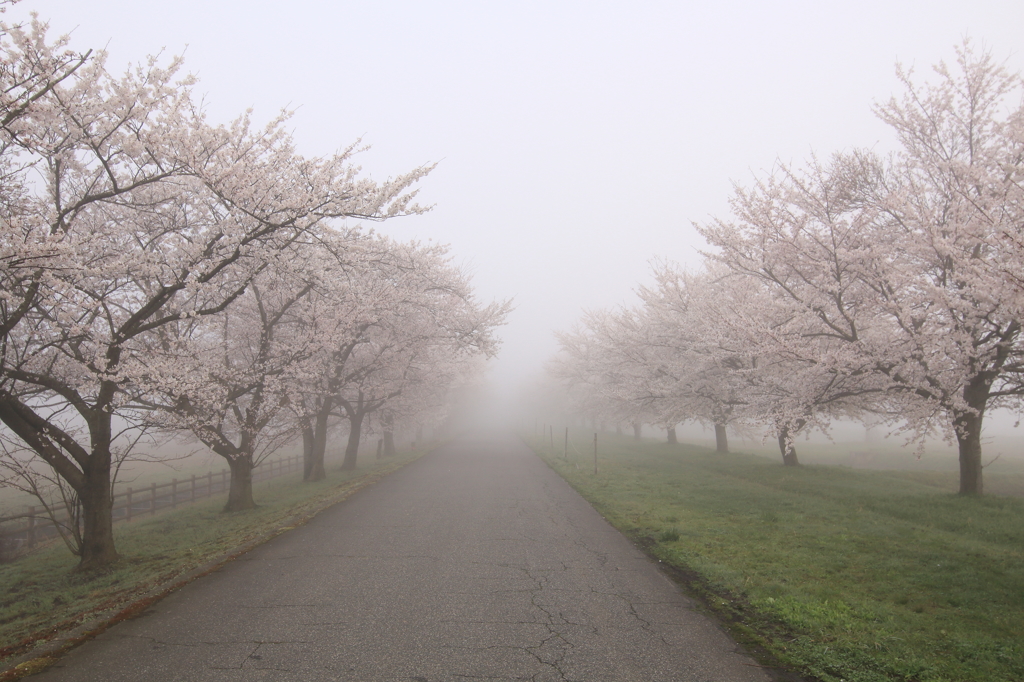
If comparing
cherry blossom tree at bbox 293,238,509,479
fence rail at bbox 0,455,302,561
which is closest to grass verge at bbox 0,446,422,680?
fence rail at bbox 0,455,302,561

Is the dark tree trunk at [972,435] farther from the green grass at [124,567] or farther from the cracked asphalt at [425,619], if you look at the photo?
the green grass at [124,567]

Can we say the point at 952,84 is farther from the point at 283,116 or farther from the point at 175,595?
the point at 175,595

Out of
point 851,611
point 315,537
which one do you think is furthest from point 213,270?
point 851,611

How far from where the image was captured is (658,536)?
9.20 meters

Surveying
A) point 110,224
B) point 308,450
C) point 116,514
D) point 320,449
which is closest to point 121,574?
point 110,224

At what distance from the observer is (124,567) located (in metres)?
8.95

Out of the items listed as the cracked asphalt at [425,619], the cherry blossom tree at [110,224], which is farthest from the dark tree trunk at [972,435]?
the cherry blossom tree at [110,224]

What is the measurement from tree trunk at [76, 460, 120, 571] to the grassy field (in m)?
9.38

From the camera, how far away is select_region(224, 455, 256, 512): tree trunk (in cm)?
1418

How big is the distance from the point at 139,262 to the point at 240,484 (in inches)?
279

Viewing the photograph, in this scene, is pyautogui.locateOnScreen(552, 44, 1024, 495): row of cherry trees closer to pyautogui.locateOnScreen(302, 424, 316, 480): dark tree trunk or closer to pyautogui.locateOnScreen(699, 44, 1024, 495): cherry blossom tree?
pyautogui.locateOnScreen(699, 44, 1024, 495): cherry blossom tree

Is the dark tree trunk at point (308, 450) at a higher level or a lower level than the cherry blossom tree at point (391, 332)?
lower

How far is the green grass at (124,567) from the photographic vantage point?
6.26 m

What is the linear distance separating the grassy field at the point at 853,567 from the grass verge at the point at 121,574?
6.63 metres
